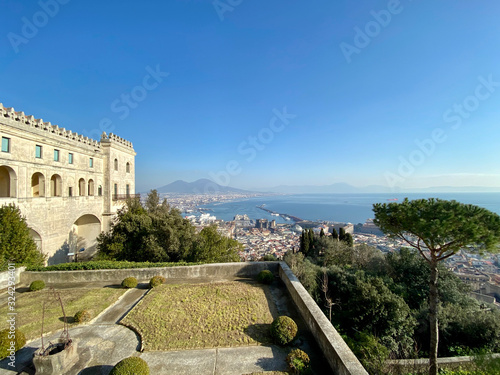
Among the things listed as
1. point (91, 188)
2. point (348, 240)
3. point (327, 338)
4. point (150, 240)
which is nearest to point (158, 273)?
point (150, 240)

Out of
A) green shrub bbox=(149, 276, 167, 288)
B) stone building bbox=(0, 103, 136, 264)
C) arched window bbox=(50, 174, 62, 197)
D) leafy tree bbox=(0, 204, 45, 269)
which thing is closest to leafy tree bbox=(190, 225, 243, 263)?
green shrub bbox=(149, 276, 167, 288)

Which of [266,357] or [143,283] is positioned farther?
[143,283]

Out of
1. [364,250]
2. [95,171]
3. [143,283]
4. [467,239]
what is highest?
[95,171]

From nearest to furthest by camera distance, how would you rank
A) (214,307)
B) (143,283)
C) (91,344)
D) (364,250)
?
(91,344), (214,307), (143,283), (364,250)

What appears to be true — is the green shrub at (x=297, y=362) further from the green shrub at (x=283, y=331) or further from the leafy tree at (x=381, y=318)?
the leafy tree at (x=381, y=318)

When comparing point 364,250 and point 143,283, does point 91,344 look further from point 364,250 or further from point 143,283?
point 364,250

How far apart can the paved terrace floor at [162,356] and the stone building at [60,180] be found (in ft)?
46.7

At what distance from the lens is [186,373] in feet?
17.2

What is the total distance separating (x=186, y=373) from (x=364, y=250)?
856 inches

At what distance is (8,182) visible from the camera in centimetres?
1678

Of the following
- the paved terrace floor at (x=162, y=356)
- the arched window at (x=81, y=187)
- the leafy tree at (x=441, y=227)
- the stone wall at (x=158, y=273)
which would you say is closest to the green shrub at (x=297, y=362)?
the paved terrace floor at (x=162, y=356)

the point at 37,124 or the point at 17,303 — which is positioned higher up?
the point at 37,124

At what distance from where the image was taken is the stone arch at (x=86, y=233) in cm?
2345

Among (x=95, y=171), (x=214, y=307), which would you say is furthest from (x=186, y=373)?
(x=95, y=171)
